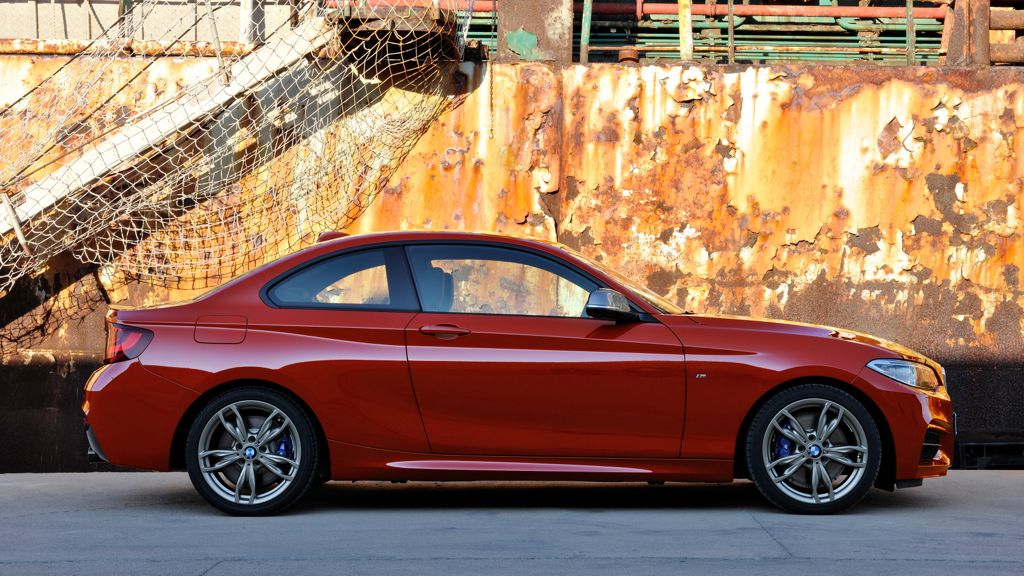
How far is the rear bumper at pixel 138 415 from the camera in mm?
6691

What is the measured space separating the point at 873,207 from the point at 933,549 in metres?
4.90

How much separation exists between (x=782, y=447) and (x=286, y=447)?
101 inches

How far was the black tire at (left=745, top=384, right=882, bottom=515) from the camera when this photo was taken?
669 cm

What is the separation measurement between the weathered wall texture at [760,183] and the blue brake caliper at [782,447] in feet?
11.5

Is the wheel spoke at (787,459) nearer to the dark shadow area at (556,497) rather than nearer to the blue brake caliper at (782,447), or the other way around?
the blue brake caliper at (782,447)

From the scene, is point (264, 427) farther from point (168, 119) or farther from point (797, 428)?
point (168, 119)

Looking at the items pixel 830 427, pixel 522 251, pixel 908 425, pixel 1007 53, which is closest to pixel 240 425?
pixel 522 251

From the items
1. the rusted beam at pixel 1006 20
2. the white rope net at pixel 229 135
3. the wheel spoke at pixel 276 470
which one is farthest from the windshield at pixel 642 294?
the rusted beam at pixel 1006 20

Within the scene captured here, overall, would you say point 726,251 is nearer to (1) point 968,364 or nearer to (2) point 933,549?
(1) point 968,364

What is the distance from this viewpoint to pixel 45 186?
948 centimetres

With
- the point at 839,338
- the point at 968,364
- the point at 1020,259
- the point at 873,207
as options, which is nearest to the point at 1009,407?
the point at 968,364

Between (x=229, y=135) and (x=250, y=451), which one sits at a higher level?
(x=229, y=135)

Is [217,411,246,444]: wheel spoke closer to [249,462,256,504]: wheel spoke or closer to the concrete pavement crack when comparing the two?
[249,462,256,504]: wheel spoke

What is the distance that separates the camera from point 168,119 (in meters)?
9.66
